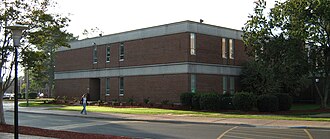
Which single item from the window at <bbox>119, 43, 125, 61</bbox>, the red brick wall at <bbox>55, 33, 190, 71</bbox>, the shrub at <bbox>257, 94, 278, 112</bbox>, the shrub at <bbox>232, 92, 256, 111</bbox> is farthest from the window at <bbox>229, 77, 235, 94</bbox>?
the window at <bbox>119, 43, 125, 61</bbox>

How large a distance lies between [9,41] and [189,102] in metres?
16.5

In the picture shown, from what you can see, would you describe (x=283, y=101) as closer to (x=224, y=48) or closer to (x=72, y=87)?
(x=224, y=48)

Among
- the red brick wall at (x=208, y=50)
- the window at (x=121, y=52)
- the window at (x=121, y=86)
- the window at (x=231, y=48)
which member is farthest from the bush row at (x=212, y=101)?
the window at (x=121, y=52)

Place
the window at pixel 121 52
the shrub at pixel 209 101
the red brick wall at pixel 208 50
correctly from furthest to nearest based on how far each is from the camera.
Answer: the window at pixel 121 52, the red brick wall at pixel 208 50, the shrub at pixel 209 101

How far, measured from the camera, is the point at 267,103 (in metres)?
26.8

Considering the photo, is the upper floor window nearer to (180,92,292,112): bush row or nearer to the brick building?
the brick building

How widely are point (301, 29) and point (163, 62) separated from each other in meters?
13.6

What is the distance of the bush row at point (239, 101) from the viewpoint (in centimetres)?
2700

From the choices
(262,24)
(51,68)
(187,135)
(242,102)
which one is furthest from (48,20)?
(51,68)

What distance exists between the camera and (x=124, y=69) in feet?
132

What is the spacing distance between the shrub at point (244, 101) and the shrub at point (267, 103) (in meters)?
0.56

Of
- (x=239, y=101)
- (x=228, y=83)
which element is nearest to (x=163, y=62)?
(x=228, y=83)

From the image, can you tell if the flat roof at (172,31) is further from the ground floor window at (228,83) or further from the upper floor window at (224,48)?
the ground floor window at (228,83)

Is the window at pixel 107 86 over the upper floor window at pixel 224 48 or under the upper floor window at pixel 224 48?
under
